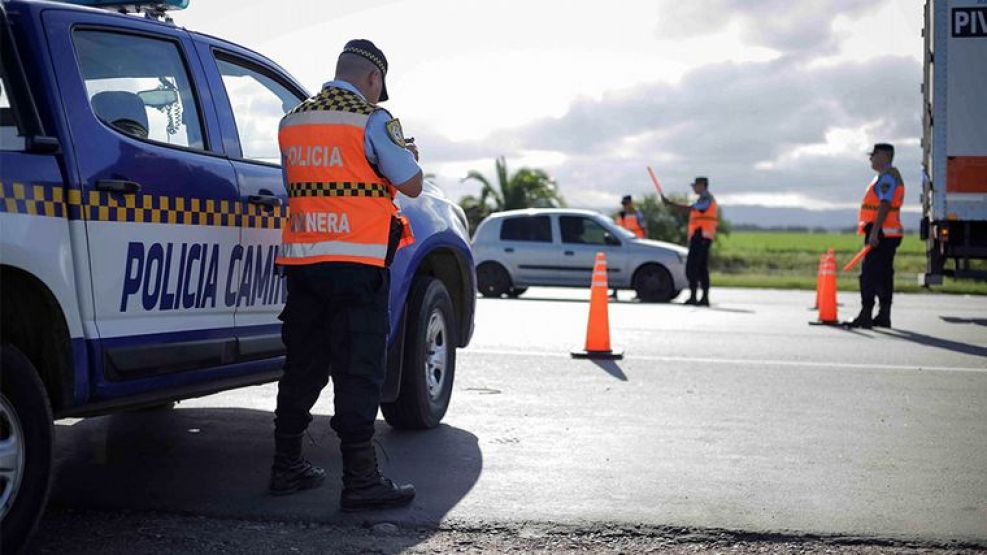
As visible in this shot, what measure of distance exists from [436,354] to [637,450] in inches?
49.8

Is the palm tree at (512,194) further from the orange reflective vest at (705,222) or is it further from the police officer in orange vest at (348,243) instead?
the police officer in orange vest at (348,243)

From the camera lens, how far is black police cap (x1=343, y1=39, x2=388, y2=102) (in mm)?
5078

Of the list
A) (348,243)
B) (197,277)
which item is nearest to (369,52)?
(348,243)

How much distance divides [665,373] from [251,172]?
4847 mm

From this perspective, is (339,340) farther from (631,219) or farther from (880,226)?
(631,219)

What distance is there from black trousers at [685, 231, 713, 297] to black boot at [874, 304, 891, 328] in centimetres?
412

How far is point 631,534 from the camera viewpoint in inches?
182

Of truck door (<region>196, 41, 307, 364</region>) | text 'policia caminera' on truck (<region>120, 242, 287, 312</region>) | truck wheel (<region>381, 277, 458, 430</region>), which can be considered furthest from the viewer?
truck wheel (<region>381, 277, 458, 430</region>)

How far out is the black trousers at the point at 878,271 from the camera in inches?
532

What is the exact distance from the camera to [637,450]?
6.32m

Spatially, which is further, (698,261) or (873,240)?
(698,261)

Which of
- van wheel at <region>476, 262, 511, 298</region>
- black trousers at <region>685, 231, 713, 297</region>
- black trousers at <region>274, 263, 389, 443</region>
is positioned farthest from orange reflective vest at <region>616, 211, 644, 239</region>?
black trousers at <region>274, 263, 389, 443</region>

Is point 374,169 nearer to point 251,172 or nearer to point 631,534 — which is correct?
point 251,172

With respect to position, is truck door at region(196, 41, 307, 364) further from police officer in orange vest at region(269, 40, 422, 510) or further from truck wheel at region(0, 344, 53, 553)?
truck wheel at region(0, 344, 53, 553)
